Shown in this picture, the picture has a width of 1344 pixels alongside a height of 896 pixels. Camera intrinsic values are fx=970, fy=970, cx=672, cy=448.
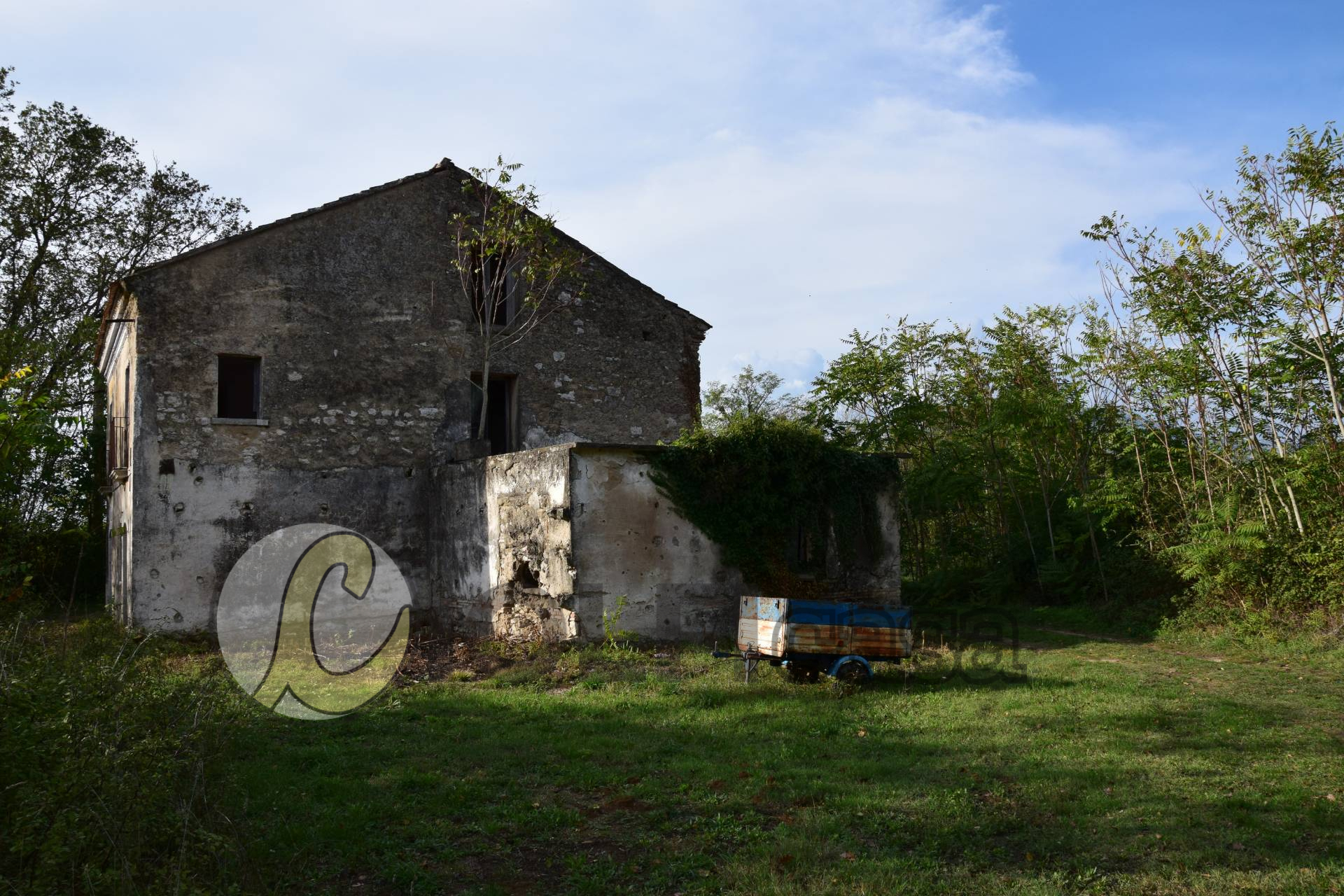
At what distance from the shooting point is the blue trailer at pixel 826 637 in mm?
10086

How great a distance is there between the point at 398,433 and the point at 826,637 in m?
8.60

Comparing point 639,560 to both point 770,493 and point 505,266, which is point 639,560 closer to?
point 770,493

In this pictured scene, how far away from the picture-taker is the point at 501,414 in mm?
17094

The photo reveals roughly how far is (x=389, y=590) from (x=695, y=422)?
618 centimetres

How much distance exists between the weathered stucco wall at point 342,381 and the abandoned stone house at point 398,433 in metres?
0.03

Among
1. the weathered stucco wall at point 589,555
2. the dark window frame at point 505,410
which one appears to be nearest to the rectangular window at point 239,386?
the dark window frame at point 505,410

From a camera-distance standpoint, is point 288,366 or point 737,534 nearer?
point 737,534

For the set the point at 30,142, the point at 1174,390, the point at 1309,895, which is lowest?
the point at 1309,895

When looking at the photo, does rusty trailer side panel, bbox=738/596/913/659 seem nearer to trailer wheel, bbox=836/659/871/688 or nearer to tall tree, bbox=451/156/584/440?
trailer wheel, bbox=836/659/871/688

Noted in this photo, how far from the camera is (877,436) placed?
64.6 feet

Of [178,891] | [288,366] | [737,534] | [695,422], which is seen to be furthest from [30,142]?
[178,891]

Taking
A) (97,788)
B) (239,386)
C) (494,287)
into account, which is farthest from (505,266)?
(97,788)

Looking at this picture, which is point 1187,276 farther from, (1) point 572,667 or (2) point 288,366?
(2) point 288,366

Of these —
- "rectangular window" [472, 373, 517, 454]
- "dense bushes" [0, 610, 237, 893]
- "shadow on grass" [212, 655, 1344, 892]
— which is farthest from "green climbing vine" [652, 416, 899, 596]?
"dense bushes" [0, 610, 237, 893]
